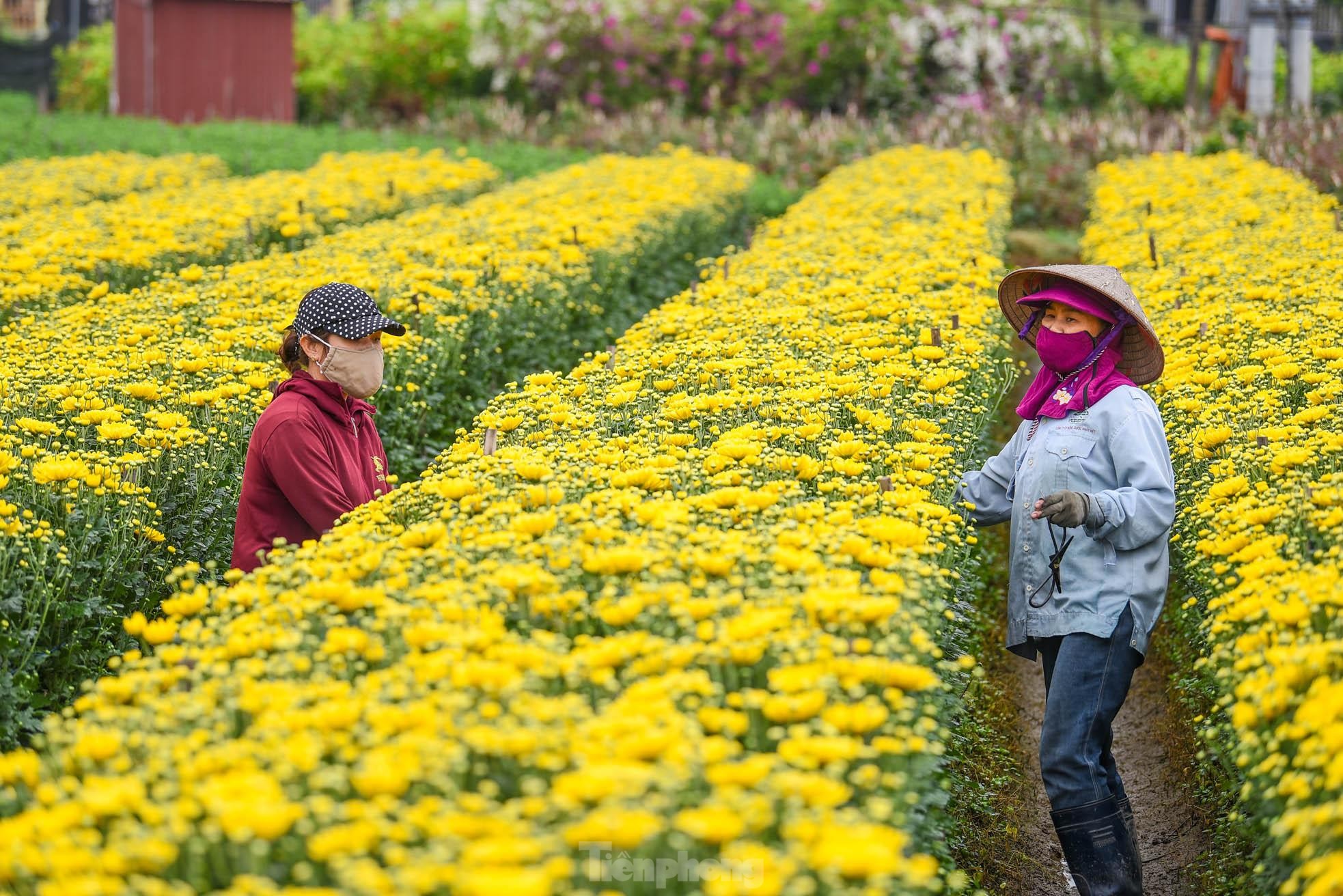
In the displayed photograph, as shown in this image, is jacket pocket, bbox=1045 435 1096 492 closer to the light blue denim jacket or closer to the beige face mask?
the light blue denim jacket

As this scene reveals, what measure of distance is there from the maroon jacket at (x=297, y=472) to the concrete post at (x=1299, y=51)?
16.9 meters

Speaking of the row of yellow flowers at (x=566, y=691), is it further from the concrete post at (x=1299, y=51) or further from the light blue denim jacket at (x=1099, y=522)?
the concrete post at (x=1299, y=51)

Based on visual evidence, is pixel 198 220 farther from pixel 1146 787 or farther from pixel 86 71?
pixel 86 71

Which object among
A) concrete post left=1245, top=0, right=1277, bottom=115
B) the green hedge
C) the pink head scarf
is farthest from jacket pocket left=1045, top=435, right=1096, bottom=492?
concrete post left=1245, top=0, right=1277, bottom=115

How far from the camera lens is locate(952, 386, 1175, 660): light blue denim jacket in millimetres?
3836

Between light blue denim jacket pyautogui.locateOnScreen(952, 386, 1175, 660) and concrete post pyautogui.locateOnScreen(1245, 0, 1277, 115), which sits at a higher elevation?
concrete post pyautogui.locateOnScreen(1245, 0, 1277, 115)

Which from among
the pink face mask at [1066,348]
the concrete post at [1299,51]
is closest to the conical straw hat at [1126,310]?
the pink face mask at [1066,348]

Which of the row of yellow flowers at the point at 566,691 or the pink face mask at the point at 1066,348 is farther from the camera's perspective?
the pink face mask at the point at 1066,348

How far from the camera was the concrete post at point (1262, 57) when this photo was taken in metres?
17.7

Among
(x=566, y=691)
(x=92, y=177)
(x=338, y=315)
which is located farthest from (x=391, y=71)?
(x=566, y=691)

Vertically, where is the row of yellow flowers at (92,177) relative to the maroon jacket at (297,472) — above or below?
above

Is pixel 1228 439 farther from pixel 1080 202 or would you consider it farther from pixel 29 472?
pixel 1080 202

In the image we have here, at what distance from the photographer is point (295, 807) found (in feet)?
7.36

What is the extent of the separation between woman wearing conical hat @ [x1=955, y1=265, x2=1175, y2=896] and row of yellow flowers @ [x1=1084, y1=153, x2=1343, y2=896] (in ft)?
0.71
